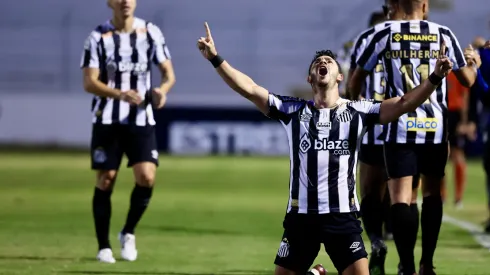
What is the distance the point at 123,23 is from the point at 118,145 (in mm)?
1009

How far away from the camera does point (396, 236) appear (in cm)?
770

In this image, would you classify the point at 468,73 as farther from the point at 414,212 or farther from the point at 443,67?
→ the point at 443,67

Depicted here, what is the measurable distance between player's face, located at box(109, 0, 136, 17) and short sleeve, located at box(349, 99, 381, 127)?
11.4ft

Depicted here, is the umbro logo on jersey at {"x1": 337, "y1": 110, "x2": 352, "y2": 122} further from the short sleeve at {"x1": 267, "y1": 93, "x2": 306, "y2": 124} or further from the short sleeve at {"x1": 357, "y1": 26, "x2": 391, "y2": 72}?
the short sleeve at {"x1": 357, "y1": 26, "x2": 391, "y2": 72}

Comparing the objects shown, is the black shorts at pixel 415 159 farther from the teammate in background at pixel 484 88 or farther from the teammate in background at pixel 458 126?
the teammate in background at pixel 458 126

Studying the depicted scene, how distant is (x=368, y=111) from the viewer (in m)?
6.39

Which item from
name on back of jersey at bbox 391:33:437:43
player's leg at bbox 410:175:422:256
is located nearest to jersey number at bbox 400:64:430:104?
name on back of jersey at bbox 391:33:437:43

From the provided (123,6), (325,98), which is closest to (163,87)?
(123,6)

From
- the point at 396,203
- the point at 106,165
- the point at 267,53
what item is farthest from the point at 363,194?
the point at 267,53

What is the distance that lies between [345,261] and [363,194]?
2773 millimetres

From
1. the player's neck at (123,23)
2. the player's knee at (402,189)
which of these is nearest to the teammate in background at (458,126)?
the player's neck at (123,23)

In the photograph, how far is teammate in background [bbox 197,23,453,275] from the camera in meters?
6.17

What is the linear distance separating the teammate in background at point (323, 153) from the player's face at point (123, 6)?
3233mm

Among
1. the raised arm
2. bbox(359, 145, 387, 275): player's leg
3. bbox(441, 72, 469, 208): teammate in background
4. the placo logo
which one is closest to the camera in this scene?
bbox(359, 145, 387, 275): player's leg
